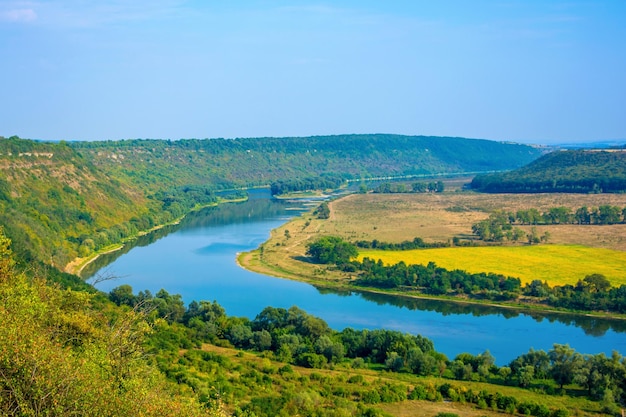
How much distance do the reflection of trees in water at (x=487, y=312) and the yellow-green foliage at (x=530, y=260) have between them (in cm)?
619

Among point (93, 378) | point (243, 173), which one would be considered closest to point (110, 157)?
point (243, 173)

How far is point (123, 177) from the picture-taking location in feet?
404

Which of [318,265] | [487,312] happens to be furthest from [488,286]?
[318,265]

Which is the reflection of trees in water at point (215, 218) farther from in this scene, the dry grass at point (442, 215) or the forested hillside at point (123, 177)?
the dry grass at point (442, 215)

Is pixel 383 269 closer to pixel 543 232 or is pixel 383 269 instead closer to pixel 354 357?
pixel 354 357

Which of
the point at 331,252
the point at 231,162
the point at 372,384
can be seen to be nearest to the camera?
the point at 372,384

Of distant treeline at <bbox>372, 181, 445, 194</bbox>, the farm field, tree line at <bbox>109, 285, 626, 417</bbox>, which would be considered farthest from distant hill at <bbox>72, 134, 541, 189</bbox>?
tree line at <bbox>109, 285, 626, 417</bbox>

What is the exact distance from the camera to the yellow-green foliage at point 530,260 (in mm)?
52375

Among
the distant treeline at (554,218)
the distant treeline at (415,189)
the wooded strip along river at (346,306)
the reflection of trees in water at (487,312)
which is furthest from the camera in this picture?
the distant treeline at (415,189)

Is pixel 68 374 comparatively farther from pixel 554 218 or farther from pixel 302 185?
pixel 302 185

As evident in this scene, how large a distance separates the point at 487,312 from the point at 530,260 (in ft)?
48.5

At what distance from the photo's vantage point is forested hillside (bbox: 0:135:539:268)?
64625 millimetres

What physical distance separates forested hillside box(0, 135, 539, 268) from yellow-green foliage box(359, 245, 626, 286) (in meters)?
28.6

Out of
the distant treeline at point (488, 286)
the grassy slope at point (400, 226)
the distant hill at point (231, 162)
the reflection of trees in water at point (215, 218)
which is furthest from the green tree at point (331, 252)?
the distant hill at point (231, 162)
